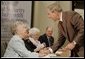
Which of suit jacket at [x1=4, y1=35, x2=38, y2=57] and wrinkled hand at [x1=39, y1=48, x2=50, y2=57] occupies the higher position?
suit jacket at [x1=4, y1=35, x2=38, y2=57]

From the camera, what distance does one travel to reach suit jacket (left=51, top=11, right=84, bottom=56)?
2162 mm

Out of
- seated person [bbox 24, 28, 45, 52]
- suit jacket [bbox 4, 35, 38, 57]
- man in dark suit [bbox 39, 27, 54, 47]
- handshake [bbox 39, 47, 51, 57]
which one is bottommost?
man in dark suit [bbox 39, 27, 54, 47]

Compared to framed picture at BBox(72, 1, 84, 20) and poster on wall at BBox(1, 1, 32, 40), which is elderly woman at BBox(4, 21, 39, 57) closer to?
framed picture at BBox(72, 1, 84, 20)

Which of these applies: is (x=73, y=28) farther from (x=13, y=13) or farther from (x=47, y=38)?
(x=13, y=13)

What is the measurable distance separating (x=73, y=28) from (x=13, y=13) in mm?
A: 1923

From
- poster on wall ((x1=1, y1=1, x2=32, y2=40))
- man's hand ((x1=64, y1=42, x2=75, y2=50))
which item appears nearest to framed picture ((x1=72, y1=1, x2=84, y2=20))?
poster on wall ((x1=1, y1=1, x2=32, y2=40))

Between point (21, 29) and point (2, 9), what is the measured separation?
5.62 ft

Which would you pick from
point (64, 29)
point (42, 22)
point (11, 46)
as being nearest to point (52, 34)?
point (42, 22)

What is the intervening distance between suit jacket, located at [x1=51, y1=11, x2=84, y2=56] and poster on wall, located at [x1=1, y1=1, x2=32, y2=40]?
5.30 ft

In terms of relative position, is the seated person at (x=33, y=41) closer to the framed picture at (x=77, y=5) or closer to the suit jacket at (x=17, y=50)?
the suit jacket at (x=17, y=50)

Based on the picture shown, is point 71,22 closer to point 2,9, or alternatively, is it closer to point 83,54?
point 83,54

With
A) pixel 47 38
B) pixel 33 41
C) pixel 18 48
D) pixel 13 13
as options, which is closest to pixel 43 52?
pixel 18 48

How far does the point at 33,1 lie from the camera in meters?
4.09

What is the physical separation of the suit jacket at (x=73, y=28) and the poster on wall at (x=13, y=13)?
1616 mm
